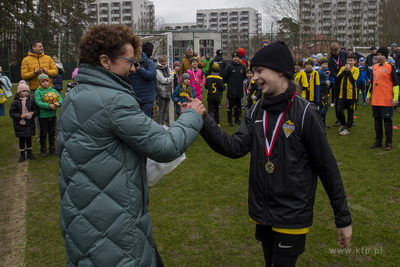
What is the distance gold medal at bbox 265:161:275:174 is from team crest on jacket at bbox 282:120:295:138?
0.21m

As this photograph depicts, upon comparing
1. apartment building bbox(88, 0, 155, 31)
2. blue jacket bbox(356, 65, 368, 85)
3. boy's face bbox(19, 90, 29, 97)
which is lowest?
boy's face bbox(19, 90, 29, 97)

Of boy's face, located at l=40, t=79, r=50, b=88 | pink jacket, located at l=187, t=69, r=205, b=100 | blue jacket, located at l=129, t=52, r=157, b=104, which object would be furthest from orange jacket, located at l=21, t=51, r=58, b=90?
pink jacket, located at l=187, t=69, r=205, b=100

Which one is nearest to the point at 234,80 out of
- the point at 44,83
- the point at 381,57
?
the point at 381,57

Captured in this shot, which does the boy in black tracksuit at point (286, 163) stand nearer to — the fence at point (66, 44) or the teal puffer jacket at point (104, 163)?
the teal puffer jacket at point (104, 163)

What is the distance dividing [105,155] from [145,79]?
619 cm

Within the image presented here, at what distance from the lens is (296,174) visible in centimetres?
253

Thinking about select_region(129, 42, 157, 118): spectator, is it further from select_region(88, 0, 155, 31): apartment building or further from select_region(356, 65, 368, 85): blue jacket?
select_region(88, 0, 155, 31): apartment building

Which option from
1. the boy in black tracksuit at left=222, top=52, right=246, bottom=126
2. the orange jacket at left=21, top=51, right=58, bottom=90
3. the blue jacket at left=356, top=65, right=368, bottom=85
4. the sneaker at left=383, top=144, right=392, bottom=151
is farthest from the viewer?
the blue jacket at left=356, top=65, right=368, bottom=85

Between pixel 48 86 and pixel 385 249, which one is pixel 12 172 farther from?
pixel 385 249

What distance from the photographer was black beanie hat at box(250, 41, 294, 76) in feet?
8.54

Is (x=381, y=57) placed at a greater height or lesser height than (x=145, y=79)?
greater

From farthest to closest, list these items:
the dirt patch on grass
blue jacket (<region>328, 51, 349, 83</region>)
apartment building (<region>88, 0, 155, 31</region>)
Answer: apartment building (<region>88, 0, 155, 31</region>), blue jacket (<region>328, 51, 349, 83</region>), the dirt patch on grass

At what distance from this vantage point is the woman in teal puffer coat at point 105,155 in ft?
6.94

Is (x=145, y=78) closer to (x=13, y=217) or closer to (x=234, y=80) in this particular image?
(x=13, y=217)
